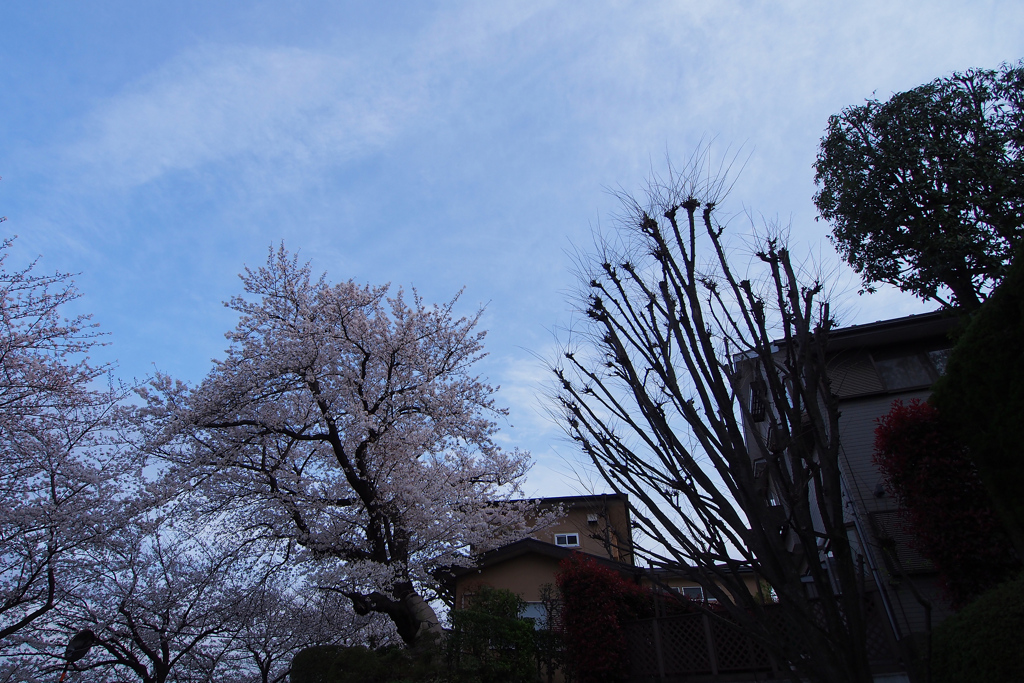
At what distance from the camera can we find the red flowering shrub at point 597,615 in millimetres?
9977

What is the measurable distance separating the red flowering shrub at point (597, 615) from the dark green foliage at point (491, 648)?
2.62ft

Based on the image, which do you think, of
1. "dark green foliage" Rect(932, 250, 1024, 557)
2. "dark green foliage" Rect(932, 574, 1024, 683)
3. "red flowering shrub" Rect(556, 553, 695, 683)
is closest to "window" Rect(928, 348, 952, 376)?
"dark green foliage" Rect(932, 250, 1024, 557)

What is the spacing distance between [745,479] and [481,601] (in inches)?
359

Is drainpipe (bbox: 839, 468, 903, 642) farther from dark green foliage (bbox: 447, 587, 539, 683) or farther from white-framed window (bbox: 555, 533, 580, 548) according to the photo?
white-framed window (bbox: 555, 533, 580, 548)

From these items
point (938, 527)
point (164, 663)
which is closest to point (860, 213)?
point (938, 527)

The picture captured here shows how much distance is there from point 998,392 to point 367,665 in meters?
10.4

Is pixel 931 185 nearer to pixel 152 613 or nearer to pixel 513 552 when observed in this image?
pixel 513 552

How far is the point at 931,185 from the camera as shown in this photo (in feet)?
42.7

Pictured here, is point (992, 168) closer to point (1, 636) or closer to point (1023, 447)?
point (1023, 447)

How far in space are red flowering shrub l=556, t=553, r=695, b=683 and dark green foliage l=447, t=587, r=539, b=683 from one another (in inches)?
31.4

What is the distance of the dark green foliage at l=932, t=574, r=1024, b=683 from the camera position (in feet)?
16.6

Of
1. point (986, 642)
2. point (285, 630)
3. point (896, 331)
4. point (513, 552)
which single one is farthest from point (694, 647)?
point (285, 630)

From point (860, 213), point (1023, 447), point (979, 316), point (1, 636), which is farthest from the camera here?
point (860, 213)

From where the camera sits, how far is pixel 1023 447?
598cm
